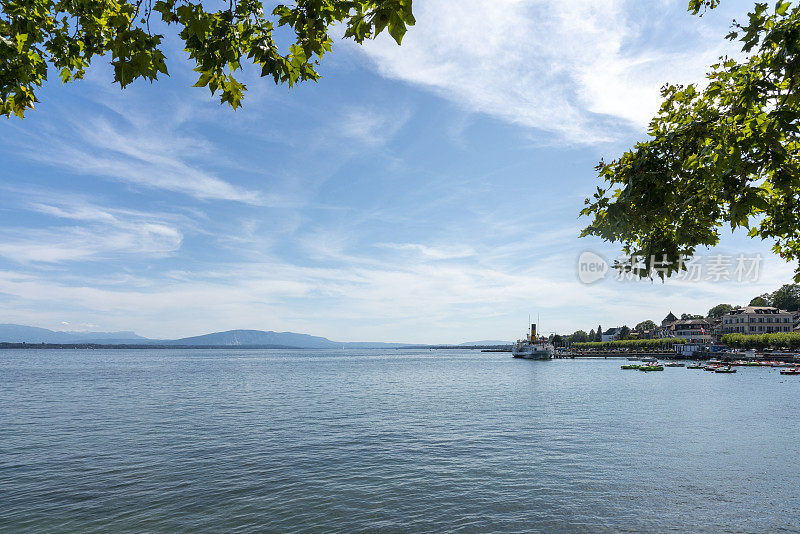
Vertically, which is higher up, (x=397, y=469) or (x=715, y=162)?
(x=715, y=162)

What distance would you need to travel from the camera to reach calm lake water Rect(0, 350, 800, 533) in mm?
16016

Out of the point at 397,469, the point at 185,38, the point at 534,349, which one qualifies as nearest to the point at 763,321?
the point at 534,349

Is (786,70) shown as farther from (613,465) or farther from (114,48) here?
(613,465)

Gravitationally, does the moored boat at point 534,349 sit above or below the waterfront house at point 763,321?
below

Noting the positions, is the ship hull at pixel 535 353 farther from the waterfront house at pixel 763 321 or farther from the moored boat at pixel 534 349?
the waterfront house at pixel 763 321

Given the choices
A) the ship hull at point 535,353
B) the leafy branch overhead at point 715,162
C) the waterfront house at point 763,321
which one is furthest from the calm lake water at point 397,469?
the waterfront house at point 763,321

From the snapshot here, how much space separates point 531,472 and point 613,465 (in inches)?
191

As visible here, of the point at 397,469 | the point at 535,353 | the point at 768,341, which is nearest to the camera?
the point at 397,469

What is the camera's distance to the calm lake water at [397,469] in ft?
52.5

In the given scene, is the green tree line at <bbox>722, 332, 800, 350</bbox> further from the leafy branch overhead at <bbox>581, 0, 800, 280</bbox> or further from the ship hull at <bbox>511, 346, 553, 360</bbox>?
the leafy branch overhead at <bbox>581, 0, 800, 280</bbox>

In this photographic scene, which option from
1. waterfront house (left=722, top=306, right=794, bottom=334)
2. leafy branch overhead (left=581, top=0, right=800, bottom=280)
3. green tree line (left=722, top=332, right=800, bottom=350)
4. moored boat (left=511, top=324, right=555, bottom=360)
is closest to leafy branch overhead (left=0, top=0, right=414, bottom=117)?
leafy branch overhead (left=581, top=0, right=800, bottom=280)

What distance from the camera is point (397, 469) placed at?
21.6 m

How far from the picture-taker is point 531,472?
21.2 meters

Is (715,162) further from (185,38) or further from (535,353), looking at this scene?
(535,353)
